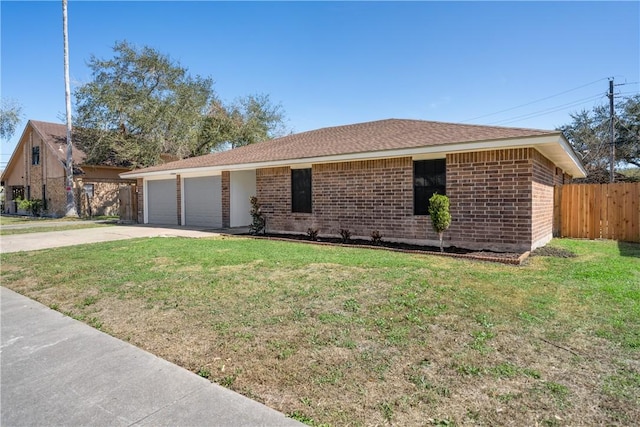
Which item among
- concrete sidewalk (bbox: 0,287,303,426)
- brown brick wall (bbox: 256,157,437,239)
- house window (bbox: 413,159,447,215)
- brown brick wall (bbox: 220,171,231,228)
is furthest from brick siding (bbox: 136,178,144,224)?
concrete sidewalk (bbox: 0,287,303,426)

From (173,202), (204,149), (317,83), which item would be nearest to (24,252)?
(173,202)

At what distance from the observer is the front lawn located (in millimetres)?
2533

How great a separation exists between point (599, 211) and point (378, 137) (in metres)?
7.30

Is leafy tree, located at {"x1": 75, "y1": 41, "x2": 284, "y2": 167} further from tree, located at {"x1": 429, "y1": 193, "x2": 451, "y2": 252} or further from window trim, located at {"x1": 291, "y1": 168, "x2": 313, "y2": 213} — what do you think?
tree, located at {"x1": 429, "y1": 193, "x2": 451, "y2": 252}

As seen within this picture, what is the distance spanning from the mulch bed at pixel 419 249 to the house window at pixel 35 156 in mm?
27577

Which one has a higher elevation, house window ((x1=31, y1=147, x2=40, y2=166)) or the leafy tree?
the leafy tree

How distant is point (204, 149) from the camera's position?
30734 millimetres

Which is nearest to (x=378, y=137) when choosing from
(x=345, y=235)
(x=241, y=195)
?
(x=345, y=235)

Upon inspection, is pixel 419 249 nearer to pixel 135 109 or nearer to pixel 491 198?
pixel 491 198

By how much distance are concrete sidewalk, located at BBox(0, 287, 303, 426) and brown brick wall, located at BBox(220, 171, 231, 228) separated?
1101 centimetres

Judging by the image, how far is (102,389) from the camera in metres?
2.84

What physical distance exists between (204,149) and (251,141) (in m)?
4.20

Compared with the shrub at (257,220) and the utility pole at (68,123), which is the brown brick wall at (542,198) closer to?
Answer: the shrub at (257,220)

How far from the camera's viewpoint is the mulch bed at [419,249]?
7.33m
